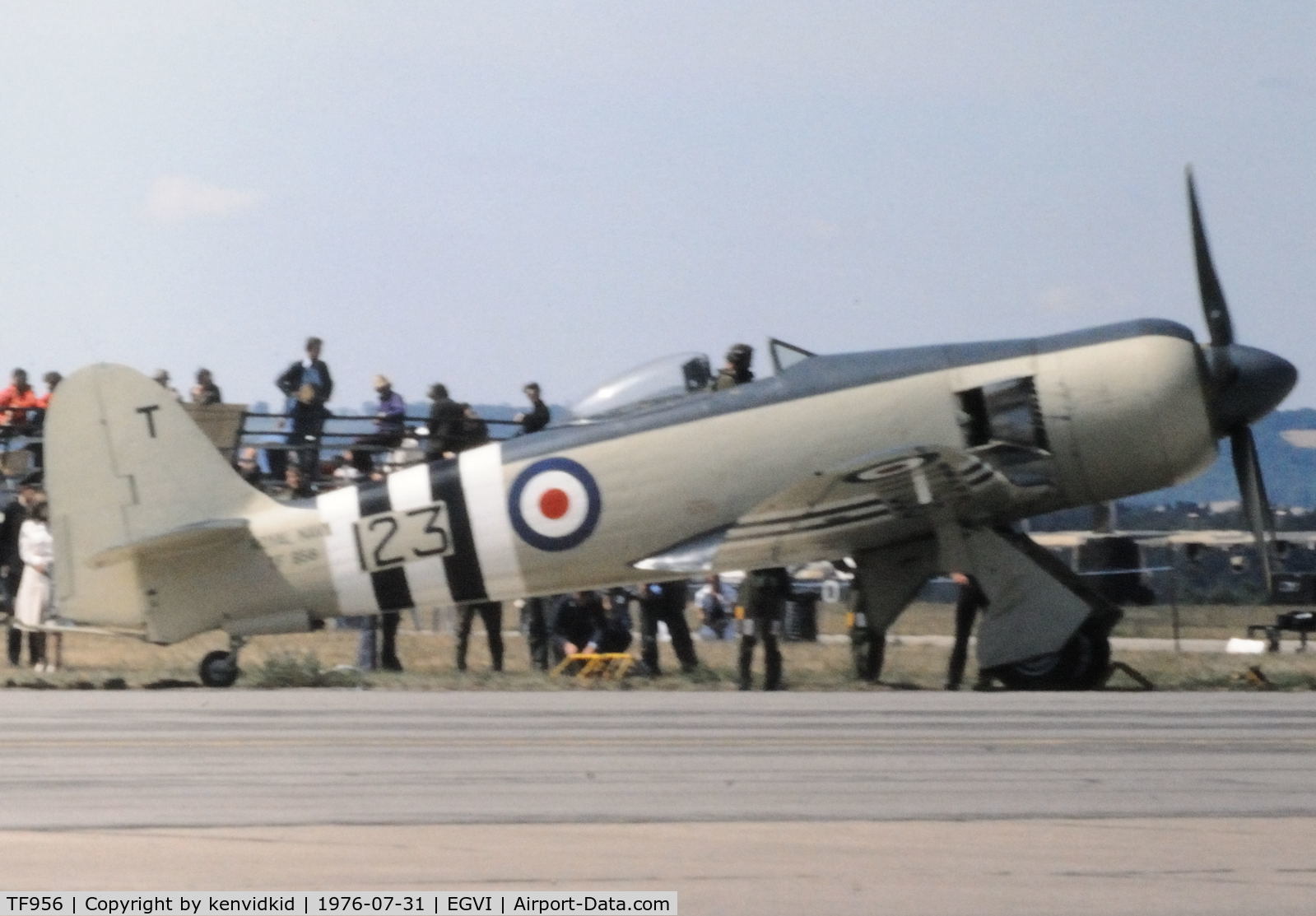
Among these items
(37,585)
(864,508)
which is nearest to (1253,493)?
(864,508)

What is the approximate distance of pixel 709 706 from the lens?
41.9ft

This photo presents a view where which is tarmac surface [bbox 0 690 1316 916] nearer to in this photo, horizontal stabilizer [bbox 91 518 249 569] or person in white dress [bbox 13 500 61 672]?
horizontal stabilizer [bbox 91 518 249 569]

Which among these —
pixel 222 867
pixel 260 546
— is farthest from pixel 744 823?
pixel 260 546

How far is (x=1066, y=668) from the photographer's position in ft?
47.7

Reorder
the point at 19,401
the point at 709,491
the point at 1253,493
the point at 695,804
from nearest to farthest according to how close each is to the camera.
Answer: the point at 695,804, the point at 709,491, the point at 1253,493, the point at 19,401

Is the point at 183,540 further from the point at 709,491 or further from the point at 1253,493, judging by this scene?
the point at 1253,493

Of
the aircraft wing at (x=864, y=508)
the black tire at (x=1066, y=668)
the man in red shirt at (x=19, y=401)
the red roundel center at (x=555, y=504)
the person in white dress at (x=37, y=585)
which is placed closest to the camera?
the aircraft wing at (x=864, y=508)

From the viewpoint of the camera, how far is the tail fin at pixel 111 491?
15234 mm

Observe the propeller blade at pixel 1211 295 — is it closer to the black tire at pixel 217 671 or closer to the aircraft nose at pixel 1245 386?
the aircraft nose at pixel 1245 386

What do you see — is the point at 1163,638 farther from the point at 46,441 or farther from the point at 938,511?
the point at 46,441

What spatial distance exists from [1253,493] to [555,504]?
19.0ft

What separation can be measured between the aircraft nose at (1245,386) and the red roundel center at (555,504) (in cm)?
522

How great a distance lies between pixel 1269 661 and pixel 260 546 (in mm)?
10134

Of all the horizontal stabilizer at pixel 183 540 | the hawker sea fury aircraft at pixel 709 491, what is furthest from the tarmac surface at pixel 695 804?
the horizontal stabilizer at pixel 183 540
